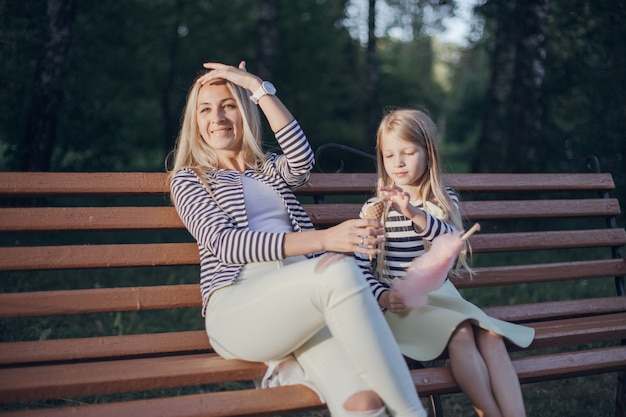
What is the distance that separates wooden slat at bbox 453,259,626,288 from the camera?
12.9 ft

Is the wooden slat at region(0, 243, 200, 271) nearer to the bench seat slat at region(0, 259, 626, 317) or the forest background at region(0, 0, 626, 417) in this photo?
the bench seat slat at region(0, 259, 626, 317)

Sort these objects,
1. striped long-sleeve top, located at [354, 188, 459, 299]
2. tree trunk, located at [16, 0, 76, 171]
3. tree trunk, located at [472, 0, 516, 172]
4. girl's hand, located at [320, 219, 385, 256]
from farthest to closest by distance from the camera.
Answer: tree trunk, located at [472, 0, 516, 172], tree trunk, located at [16, 0, 76, 171], striped long-sleeve top, located at [354, 188, 459, 299], girl's hand, located at [320, 219, 385, 256]

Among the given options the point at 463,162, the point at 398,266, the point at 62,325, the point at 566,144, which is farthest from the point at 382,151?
the point at 463,162

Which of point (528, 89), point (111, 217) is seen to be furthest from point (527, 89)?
point (111, 217)

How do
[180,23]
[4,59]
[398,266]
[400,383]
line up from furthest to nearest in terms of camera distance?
[180,23] → [4,59] → [398,266] → [400,383]

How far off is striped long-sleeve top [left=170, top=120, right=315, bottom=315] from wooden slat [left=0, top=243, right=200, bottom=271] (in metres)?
0.13

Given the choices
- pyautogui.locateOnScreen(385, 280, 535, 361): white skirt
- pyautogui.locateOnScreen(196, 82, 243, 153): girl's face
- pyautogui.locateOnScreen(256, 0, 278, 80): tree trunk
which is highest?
pyautogui.locateOnScreen(256, 0, 278, 80): tree trunk

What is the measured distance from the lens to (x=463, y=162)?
35500mm

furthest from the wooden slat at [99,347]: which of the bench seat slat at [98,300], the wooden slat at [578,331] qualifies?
the wooden slat at [578,331]

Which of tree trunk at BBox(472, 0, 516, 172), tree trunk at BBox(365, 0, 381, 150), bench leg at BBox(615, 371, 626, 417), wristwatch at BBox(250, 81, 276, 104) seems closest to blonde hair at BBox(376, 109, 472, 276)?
wristwatch at BBox(250, 81, 276, 104)

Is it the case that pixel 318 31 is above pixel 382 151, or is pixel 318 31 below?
above

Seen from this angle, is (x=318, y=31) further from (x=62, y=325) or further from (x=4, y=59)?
(x=62, y=325)

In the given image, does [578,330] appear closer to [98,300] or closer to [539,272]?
[539,272]

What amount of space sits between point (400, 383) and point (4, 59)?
551 centimetres
